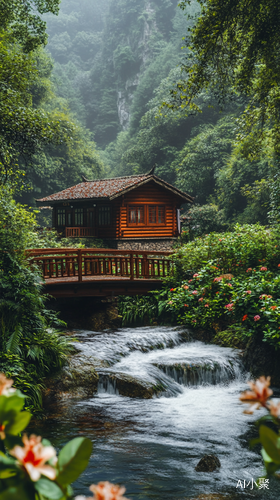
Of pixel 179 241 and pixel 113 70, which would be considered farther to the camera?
pixel 113 70

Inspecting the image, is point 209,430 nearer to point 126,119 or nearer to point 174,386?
point 174,386

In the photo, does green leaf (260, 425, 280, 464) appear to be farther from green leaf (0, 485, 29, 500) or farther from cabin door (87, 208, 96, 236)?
cabin door (87, 208, 96, 236)

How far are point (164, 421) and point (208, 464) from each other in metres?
2.08

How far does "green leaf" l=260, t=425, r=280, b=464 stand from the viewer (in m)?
0.85

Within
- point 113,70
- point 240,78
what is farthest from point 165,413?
point 113,70

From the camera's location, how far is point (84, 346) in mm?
11523

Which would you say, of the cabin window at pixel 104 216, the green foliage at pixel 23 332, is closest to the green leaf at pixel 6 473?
the green foliage at pixel 23 332

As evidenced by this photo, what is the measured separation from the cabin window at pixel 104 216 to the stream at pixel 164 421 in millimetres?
17599

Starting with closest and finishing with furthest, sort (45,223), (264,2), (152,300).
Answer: (264,2) → (152,300) → (45,223)

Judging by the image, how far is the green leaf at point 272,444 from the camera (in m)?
0.85

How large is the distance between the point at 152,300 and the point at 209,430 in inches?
337

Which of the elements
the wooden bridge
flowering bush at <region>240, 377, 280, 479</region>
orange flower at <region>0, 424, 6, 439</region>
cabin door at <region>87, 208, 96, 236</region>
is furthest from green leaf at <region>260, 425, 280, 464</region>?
cabin door at <region>87, 208, 96, 236</region>

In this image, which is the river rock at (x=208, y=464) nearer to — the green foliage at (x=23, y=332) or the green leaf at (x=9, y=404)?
the green foliage at (x=23, y=332)

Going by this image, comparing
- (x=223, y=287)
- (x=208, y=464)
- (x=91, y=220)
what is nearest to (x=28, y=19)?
(x=223, y=287)
